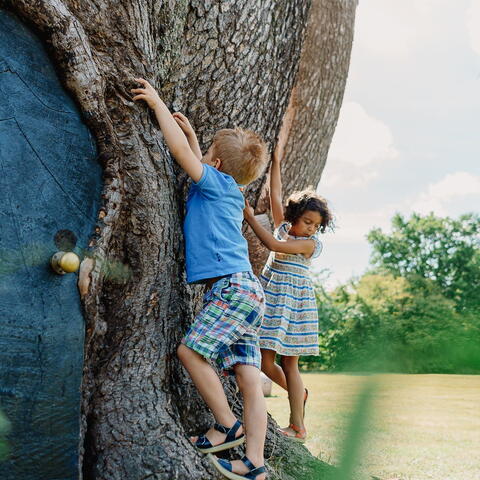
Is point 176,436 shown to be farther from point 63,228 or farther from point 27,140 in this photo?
point 27,140

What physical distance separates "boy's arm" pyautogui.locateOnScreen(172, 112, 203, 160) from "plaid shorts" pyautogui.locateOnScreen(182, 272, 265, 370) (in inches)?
24.8

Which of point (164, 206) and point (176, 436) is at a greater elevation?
point (164, 206)

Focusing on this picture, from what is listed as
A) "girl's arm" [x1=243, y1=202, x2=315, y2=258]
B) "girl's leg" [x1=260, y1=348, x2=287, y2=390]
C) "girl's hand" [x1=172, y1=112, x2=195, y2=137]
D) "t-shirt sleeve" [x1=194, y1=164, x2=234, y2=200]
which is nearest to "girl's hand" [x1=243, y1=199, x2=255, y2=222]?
"girl's arm" [x1=243, y1=202, x2=315, y2=258]

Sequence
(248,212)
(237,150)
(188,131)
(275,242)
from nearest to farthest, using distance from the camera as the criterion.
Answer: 1. (188,131)
2. (237,150)
3. (248,212)
4. (275,242)

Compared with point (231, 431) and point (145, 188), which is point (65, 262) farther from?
point (231, 431)

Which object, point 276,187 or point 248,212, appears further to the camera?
point 276,187

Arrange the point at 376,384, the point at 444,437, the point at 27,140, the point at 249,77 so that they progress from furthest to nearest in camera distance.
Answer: the point at 444,437 → the point at 249,77 → the point at 27,140 → the point at 376,384

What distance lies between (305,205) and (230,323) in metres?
1.39

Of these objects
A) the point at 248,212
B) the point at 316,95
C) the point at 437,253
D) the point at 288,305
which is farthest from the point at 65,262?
the point at 316,95

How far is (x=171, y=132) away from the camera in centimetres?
284

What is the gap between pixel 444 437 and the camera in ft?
20.2

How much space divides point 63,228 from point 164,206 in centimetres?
52

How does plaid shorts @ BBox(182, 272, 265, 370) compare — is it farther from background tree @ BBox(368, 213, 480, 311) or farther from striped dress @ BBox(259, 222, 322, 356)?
striped dress @ BBox(259, 222, 322, 356)

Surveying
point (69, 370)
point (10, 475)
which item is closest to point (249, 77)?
point (69, 370)
